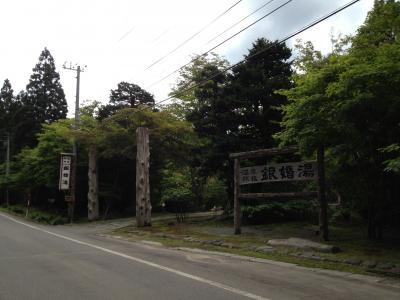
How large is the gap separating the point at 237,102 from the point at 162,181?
11945 millimetres

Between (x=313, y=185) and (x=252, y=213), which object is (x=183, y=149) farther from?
(x=313, y=185)

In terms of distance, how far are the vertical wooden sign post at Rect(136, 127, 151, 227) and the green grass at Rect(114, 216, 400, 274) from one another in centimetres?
56

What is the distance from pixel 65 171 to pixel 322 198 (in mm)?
17667

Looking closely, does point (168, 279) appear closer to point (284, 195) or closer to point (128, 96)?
point (284, 195)

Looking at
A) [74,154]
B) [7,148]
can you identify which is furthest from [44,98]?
[74,154]

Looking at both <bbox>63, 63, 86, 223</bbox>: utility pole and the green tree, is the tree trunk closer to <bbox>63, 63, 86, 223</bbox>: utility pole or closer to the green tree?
<bbox>63, 63, 86, 223</bbox>: utility pole

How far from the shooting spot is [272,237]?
44.1 ft

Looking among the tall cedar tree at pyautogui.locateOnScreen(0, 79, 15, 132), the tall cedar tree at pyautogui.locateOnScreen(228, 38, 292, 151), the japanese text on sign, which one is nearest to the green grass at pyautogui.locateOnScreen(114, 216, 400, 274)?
the tall cedar tree at pyautogui.locateOnScreen(228, 38, 292, 151)

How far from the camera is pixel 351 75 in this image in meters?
8.85

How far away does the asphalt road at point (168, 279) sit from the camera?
6594 mm

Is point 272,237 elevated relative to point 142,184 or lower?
lower

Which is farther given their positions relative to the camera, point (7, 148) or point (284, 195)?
point (7, 148)

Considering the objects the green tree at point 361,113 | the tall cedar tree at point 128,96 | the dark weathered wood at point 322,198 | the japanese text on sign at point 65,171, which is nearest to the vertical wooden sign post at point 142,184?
the japanese text on sign at point 65,171

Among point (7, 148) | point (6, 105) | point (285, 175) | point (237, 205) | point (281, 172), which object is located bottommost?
point (237, 205)
